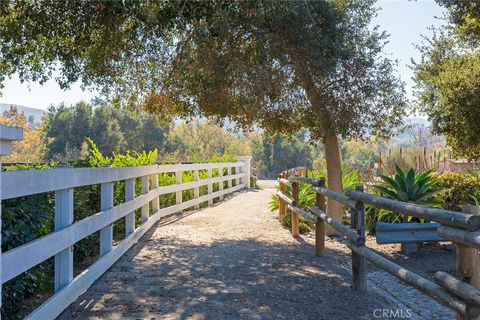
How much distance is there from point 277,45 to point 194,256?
3903 mm

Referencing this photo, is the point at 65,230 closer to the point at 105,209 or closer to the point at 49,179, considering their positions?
the point at 49,179

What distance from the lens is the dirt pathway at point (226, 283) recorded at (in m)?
4.84

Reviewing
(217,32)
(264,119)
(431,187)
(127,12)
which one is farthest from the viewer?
(264,119)

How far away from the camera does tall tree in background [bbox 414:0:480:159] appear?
10664 millimetres

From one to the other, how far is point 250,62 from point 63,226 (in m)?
5.44

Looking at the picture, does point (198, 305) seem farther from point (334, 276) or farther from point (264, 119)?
point (264, 119)

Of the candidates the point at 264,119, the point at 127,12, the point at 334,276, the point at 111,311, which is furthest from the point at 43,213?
the point at 264,119

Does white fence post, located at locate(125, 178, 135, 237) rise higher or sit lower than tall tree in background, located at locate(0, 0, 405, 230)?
lower

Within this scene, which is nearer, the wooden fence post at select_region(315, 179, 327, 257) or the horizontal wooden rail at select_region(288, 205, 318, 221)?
the wooden fence post at select_region(315, 179, 327, 257)

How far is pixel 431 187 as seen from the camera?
30.6 ft

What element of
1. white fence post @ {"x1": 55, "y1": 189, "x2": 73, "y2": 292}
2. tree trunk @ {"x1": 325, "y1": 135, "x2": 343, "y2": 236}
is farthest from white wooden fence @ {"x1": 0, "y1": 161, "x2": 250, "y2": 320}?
tree trunk @ {"x1": 325, "y1": 135, "x2": 343, "y2": 236}

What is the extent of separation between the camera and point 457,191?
33.1 ft

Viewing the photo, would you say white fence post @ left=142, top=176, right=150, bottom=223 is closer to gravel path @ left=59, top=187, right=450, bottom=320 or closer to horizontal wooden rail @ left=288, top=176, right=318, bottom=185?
gravel path @ left=59, top=187, right=450, bottom=320

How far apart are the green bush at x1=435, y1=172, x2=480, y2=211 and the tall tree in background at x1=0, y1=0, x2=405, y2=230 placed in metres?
1.57
